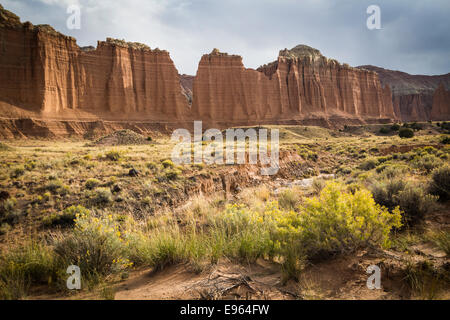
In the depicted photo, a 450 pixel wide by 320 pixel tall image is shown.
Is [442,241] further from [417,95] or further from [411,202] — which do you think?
[417,95]

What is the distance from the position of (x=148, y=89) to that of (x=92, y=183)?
55.2 m

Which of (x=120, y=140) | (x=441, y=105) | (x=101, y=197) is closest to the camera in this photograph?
(x=101, y=197)

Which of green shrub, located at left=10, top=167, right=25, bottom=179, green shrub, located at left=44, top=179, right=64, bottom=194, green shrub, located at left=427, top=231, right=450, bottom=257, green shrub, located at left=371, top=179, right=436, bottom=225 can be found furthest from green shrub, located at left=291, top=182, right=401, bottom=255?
green shrub, located at left=10, top=167, right=25, bottom=179

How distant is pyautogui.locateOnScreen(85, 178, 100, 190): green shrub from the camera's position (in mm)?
11891

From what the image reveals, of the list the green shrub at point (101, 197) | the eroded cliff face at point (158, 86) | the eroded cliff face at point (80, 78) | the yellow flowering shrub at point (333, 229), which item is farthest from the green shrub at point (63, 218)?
the eroded cliff face at point (80, 78)

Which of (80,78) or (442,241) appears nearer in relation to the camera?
(442,241)

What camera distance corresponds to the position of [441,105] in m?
111

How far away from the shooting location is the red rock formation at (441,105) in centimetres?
11019

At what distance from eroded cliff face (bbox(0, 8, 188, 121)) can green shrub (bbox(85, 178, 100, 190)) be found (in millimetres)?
46155

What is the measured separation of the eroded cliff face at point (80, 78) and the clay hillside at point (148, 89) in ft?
0.56

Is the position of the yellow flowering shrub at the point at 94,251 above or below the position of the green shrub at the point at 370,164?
below

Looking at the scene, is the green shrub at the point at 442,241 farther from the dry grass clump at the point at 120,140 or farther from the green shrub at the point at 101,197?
the dry grass clump at the point at 120,140

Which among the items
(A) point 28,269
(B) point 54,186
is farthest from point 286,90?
(A) point 28,269
